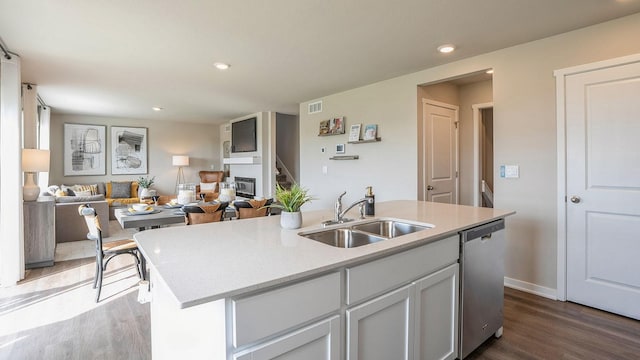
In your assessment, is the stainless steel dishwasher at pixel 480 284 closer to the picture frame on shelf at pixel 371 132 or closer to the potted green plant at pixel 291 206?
the potted green plant at pixel 291 206

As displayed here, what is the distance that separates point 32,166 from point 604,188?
578cm

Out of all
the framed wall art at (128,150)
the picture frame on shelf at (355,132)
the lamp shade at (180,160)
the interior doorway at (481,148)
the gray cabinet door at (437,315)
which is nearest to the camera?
the gray cabinet door at (437,315)

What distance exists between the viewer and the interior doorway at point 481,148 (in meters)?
4.65

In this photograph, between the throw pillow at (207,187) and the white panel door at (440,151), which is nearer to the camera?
the white panel door at (440,151)

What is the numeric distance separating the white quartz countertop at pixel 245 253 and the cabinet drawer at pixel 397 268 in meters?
0.05

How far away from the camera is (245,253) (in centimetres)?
137

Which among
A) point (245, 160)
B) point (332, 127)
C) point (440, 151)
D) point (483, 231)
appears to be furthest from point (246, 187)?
point (483, 231)

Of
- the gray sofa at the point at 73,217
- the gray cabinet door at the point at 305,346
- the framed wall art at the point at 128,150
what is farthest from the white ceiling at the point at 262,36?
the framed wall art at the point at 128,150

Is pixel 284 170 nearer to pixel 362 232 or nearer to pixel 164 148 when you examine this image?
pixel 164 148

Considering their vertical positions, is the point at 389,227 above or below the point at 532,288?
above

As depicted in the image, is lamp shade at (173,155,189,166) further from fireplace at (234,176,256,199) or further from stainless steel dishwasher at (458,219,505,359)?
stainless steel dishwasher at (458,219,505,359)

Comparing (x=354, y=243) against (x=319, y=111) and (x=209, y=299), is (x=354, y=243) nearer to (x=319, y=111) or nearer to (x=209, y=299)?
(x=209, y=299)

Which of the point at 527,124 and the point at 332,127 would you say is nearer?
the point at 527,124

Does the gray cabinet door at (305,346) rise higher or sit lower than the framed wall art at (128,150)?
lower
